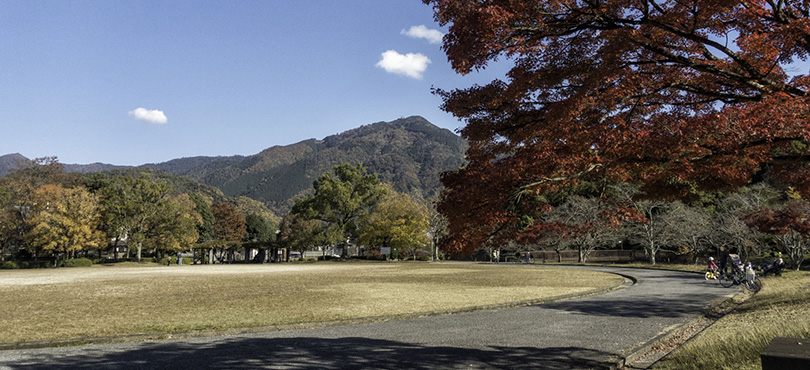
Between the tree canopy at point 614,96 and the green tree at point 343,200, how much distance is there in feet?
157

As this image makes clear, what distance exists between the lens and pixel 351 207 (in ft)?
180

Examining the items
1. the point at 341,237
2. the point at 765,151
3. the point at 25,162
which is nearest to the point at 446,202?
the point at 765,151

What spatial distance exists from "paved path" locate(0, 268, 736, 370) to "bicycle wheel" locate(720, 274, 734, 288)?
7.01 metres

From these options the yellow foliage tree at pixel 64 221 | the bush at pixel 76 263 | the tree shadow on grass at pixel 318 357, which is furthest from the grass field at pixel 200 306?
the bush at pixel 76 263

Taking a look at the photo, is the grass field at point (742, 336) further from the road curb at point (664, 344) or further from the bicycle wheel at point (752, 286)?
the bicycle wheel at point (752, 286)

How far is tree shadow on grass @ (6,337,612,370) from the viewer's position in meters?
5.92

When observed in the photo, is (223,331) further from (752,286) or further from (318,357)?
(752,286)

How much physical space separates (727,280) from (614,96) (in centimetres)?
1427

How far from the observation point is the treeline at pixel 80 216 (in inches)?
1588

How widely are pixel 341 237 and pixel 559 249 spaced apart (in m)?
25.3

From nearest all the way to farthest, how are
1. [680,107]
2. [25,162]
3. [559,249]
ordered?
[680,107], [559,249], [25,162]

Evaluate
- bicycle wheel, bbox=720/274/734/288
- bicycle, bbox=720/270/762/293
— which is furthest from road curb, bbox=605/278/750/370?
bicycle wheel, bbox=720/274/734/288

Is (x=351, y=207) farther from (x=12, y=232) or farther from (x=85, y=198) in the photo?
(x=12, y=232)

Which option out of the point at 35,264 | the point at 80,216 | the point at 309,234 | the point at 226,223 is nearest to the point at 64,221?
the point at 80,216
